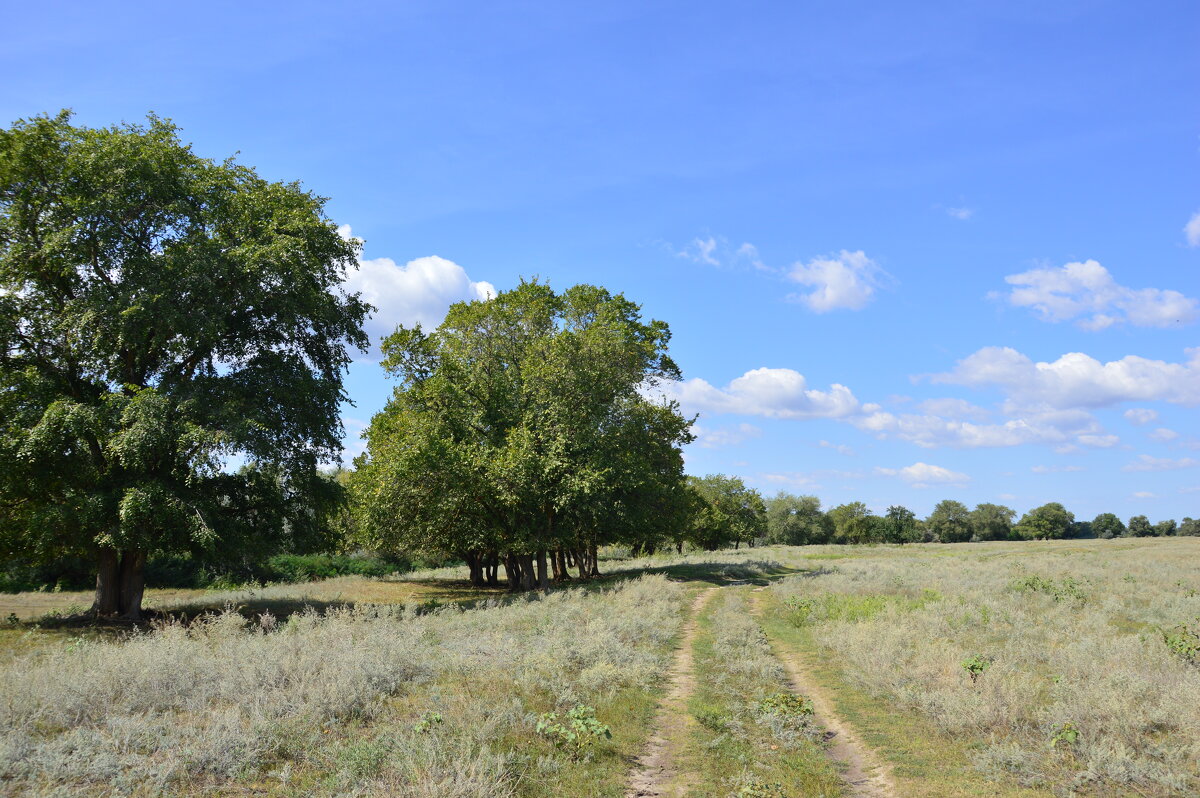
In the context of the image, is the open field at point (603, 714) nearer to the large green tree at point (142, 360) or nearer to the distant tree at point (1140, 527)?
the large green tree at point (142, 360)

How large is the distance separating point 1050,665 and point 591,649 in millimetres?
9410

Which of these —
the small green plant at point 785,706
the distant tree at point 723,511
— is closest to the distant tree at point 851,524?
the distant tree at point 723,511

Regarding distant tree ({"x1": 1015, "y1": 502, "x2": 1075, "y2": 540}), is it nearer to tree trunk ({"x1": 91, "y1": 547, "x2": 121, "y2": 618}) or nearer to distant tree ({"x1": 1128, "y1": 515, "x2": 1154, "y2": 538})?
distant tree ({"x1": 1128, "y1": 515, "x2": 1154, "y2": 538})

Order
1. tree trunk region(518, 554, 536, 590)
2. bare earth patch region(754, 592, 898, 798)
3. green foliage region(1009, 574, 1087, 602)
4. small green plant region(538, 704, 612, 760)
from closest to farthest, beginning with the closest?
bare earth patch region(754, 592, 898, 798), small green plant region(538, 704, 612, 760), green foliage region(1009, 574, 1087, 602), tree trunk region(518, 554, 536, 590)

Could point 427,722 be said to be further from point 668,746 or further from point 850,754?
point 850,754

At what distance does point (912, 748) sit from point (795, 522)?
432 feet

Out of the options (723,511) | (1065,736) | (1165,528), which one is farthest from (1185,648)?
(1165,528)

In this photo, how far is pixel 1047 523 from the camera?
160 m

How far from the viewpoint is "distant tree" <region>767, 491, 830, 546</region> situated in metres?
135

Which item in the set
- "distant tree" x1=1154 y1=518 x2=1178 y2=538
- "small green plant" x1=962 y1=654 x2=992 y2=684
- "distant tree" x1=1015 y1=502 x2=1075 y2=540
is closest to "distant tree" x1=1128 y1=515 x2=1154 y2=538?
"distant tree" x1=1154 y1=518 x2=1178 y2=538

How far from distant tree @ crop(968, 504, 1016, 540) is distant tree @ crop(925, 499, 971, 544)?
4.98 feet

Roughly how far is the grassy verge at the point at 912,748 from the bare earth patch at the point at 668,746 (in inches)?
108

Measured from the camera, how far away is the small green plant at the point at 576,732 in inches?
360

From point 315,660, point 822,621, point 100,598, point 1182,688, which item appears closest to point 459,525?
point 100,598
